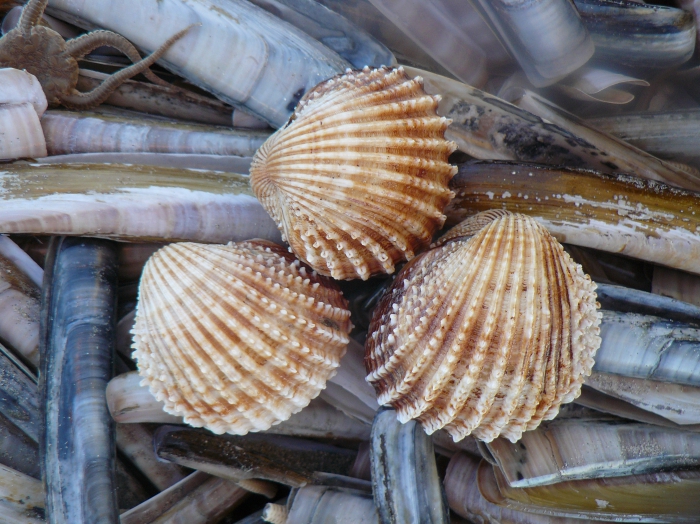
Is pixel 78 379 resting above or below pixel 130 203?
below

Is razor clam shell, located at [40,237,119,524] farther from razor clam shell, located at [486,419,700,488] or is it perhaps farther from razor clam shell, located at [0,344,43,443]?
razor clam shell, located at [486,419,700,488]

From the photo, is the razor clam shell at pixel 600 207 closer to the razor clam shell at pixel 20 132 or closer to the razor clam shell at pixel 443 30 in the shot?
the razor clam shell at pixel 443 30

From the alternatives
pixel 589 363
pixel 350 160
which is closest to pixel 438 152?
pixel 350 160

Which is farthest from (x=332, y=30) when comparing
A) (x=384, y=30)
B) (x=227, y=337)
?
(x=227, y=337)

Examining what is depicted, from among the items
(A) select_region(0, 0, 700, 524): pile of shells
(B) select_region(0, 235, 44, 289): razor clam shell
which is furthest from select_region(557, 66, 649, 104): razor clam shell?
(B) select_region(0, 235, 44, 289): razor clam shell

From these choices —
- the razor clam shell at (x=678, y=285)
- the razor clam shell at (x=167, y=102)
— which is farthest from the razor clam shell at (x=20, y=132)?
the razor clam shell at (x=678, y=285)

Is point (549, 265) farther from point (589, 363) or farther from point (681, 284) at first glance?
point (681, 284)

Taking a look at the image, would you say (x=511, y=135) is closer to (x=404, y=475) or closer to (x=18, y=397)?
(x=404, y=475)
